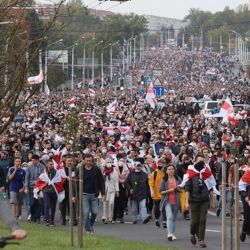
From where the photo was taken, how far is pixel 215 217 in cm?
2648

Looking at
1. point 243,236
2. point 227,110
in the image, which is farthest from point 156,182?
point 227,110

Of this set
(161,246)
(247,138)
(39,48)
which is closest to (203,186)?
(161,246)

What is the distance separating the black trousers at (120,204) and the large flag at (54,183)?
1.69 m

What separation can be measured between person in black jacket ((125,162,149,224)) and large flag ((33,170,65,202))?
1.54 m

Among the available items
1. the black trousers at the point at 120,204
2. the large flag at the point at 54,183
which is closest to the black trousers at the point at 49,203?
the large flag at the point at 54,183

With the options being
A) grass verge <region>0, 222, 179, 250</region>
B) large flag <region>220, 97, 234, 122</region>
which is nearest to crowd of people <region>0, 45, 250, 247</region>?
grass verge <region>0, 222, 179, 250</region>

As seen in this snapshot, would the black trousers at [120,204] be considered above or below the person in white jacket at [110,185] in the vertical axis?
below

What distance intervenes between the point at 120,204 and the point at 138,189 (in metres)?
0.91

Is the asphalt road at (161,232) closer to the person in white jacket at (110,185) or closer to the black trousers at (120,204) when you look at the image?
the black trousers at (120,204)

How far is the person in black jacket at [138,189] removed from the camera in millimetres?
25359

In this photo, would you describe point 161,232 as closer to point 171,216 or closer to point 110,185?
point 171,216

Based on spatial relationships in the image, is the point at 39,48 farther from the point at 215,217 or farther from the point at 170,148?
the point at 170,148

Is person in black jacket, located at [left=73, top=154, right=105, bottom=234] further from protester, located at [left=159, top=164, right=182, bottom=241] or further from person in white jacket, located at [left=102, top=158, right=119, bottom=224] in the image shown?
person in white jacket, located at [left=102, top=158, right=119, bottom=224]

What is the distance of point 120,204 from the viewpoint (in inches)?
1029
